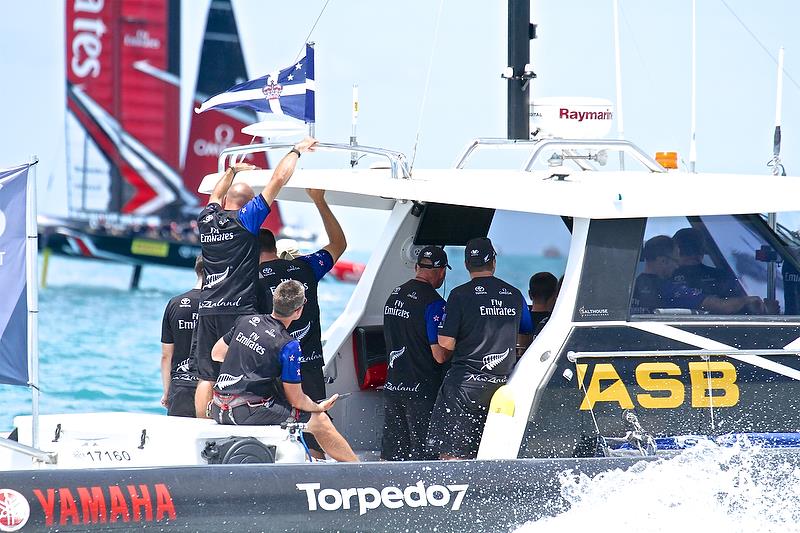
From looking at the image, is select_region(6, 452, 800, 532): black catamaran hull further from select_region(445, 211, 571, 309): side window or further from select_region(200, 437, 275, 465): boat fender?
select_region(445, 211, 571, 309): side window

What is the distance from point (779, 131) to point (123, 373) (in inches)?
619

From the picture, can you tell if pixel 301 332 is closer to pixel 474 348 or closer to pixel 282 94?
pixel 474 348

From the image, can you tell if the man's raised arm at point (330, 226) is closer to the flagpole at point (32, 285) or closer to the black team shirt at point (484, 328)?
the black team shirt at point (484, 328)

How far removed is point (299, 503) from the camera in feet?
16.6

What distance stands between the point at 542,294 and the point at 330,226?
1.17m

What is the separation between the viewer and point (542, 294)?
6688mm

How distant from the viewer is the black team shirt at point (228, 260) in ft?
20.1

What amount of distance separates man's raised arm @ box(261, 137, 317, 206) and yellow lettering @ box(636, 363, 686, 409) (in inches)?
71.9

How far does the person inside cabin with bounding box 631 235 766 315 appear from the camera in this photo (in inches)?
220

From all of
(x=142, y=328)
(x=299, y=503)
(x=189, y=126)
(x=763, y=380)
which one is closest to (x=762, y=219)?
(x=763, y=380)

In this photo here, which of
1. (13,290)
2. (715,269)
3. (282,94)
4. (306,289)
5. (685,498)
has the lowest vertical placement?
(685,498)

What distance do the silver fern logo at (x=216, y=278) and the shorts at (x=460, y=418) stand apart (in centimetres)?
118

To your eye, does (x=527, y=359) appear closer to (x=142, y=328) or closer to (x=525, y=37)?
(x=525, y=37)

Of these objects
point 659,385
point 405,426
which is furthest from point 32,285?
point 659,385
